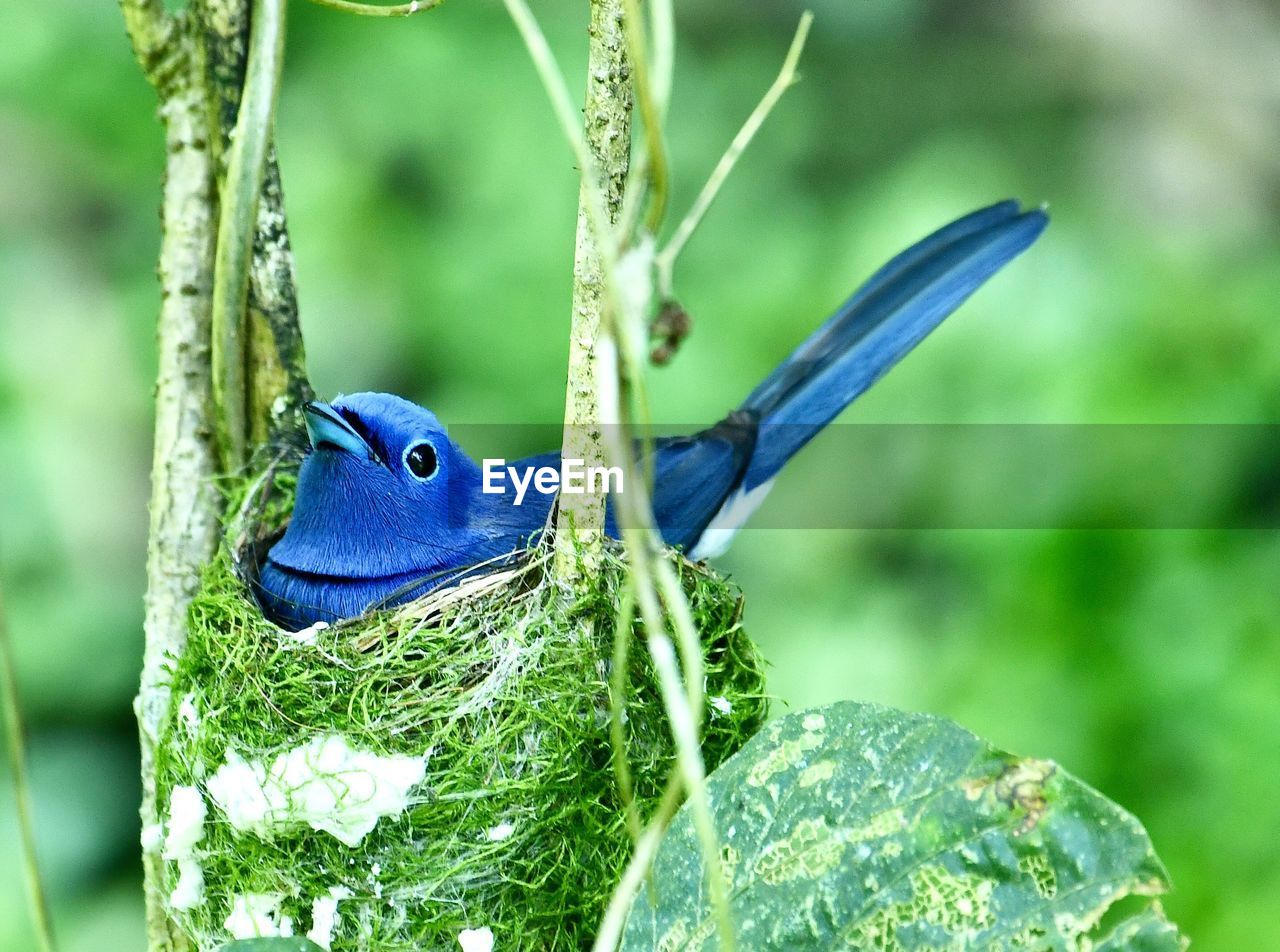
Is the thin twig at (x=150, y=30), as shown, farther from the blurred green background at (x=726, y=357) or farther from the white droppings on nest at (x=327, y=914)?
the blurred green background at (x=726, y=357)

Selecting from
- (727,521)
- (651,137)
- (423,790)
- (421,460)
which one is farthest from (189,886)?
(727,521)

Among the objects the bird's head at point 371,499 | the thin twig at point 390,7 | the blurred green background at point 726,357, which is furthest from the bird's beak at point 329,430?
the blurred green background at point 726,357

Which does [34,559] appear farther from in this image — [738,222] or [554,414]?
[738,222]

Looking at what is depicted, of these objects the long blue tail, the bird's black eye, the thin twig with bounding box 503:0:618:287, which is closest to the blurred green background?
the long blue tail

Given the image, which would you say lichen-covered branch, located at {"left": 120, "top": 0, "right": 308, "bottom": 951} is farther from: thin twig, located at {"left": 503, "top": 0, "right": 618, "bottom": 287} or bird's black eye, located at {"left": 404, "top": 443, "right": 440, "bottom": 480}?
thin twig, located at {"left": 503, "top": 0, "right": 618, "bottom": 287}

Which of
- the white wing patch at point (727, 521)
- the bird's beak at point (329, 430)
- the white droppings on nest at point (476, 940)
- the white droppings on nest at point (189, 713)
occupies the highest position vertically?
the bird's beak at point (329, 430)

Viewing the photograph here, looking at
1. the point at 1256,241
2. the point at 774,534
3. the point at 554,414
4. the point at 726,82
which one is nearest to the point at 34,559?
the point at 554,414
